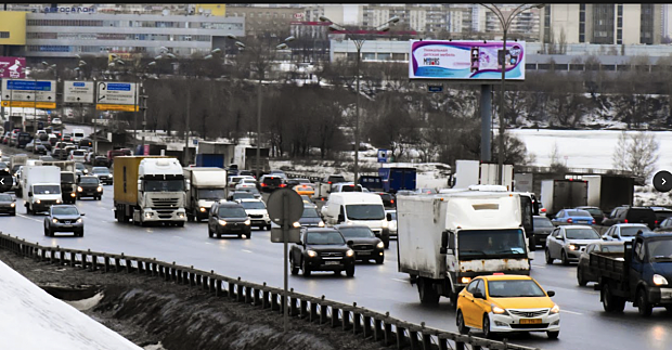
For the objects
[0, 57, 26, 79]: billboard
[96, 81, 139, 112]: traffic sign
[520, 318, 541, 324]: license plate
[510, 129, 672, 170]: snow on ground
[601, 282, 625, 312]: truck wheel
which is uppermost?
[0, 57, 26, 79]: billboard

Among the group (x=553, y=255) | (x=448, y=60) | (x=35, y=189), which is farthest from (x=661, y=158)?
(x=553, y=255)

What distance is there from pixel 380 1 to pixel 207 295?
878 inches

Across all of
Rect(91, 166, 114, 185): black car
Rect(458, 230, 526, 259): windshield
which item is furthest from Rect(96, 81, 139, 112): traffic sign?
Rect(458, 230, 526, 259): windshield

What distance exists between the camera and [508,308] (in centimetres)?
1989

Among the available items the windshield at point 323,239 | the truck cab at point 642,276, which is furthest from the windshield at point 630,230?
the truck cab at point 642,276

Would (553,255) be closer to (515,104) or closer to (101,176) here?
(101,176)

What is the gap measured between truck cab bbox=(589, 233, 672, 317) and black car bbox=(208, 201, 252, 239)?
2673cm

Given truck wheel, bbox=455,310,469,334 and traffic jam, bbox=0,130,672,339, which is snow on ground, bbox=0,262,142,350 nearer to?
traffic jam, bbox=0,130,672,339

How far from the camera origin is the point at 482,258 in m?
25.3

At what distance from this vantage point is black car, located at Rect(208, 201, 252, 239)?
165 ft

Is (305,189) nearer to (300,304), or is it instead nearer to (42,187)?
(42,187)

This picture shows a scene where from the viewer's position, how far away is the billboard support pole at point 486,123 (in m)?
86.1

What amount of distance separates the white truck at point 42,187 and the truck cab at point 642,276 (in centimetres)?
4622

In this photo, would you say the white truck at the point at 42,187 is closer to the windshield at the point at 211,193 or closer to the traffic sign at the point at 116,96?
the windshield at the point at 211,193
